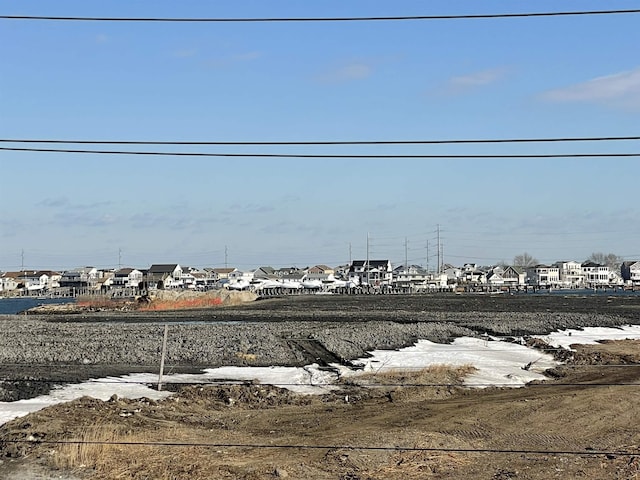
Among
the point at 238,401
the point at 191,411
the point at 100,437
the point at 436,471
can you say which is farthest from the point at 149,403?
the point at 436,471

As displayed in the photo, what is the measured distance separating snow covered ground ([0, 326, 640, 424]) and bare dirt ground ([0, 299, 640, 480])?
184 centimetres

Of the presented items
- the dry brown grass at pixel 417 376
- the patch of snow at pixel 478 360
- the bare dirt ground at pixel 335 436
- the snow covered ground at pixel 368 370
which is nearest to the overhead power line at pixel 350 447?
the bare dirt ground at pixel 335 436

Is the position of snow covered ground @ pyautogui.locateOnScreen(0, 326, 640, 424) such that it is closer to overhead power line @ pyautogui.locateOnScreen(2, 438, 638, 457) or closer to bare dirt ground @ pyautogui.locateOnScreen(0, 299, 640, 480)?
bare dirt ground @ pyautogui.locateOnScreen(0, 299, 640, 480)

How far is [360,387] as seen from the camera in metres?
22.6

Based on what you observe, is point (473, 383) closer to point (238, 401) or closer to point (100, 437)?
point (238, 401)

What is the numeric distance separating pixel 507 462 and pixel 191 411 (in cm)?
786

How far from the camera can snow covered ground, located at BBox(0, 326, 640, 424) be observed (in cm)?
2073

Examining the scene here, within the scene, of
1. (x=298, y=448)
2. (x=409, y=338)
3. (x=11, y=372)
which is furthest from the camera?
(x=409, y=338)

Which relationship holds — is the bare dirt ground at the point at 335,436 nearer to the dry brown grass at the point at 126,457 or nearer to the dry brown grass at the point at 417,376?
the dry brown grass at the point at 126,457

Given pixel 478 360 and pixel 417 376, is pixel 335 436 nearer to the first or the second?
pixel 417 376

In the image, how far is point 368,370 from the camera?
26.7 m

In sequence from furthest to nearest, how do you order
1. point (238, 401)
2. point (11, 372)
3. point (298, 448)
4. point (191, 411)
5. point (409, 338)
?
point (409, 338) → point (11, 372) → point (238, 401) → point (191, 411) → point (298, 448)

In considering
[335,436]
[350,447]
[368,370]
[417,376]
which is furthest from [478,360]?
[350,447]

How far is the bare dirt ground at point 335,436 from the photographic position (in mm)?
12836
